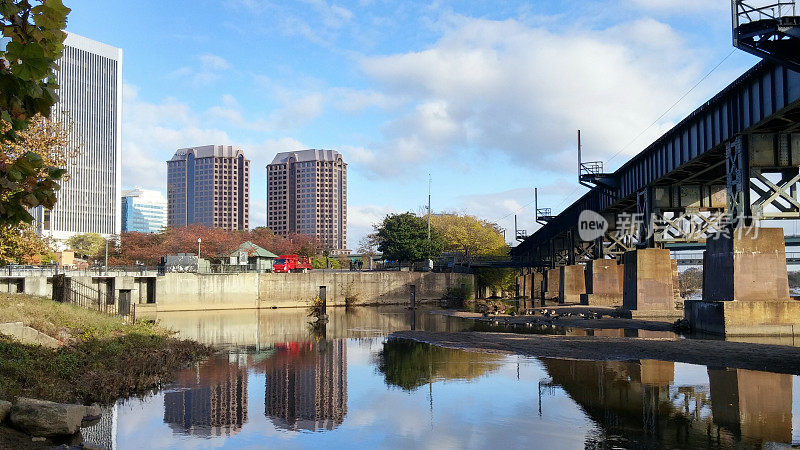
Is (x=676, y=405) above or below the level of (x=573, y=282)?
below

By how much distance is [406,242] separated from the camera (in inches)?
4008

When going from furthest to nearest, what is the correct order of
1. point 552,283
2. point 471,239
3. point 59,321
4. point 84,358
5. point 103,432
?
1. point 471,239
2. point 552,283
3. point 59,321
4. point 84,358
5. point 103,432

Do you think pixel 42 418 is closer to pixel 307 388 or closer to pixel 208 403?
pixel 208 403

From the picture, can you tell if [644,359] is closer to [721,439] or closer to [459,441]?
[721,439]

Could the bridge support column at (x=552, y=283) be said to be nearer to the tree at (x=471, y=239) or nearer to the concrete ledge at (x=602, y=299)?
the concrete ledge at (x=602, y=299)

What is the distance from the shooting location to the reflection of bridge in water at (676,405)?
14.4 m

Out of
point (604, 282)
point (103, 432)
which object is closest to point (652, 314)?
point (604, 282)

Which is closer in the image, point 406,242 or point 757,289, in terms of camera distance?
point 757,289

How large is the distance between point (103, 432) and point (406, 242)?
86.9 meters

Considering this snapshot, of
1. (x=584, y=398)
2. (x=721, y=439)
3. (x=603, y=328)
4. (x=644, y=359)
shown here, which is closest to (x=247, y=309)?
(x=603, y=328)

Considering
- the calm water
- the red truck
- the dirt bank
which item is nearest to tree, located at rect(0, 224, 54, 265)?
the calm water

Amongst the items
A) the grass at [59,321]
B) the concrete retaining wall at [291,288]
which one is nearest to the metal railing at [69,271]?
the concrete retaining wall at [291,288]

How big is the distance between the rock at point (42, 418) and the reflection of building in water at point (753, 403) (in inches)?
571

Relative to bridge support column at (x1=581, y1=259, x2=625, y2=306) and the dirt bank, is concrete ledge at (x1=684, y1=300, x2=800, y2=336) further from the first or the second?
bridge support column at (x1=581, y1=259, x2=625, y2=306)
